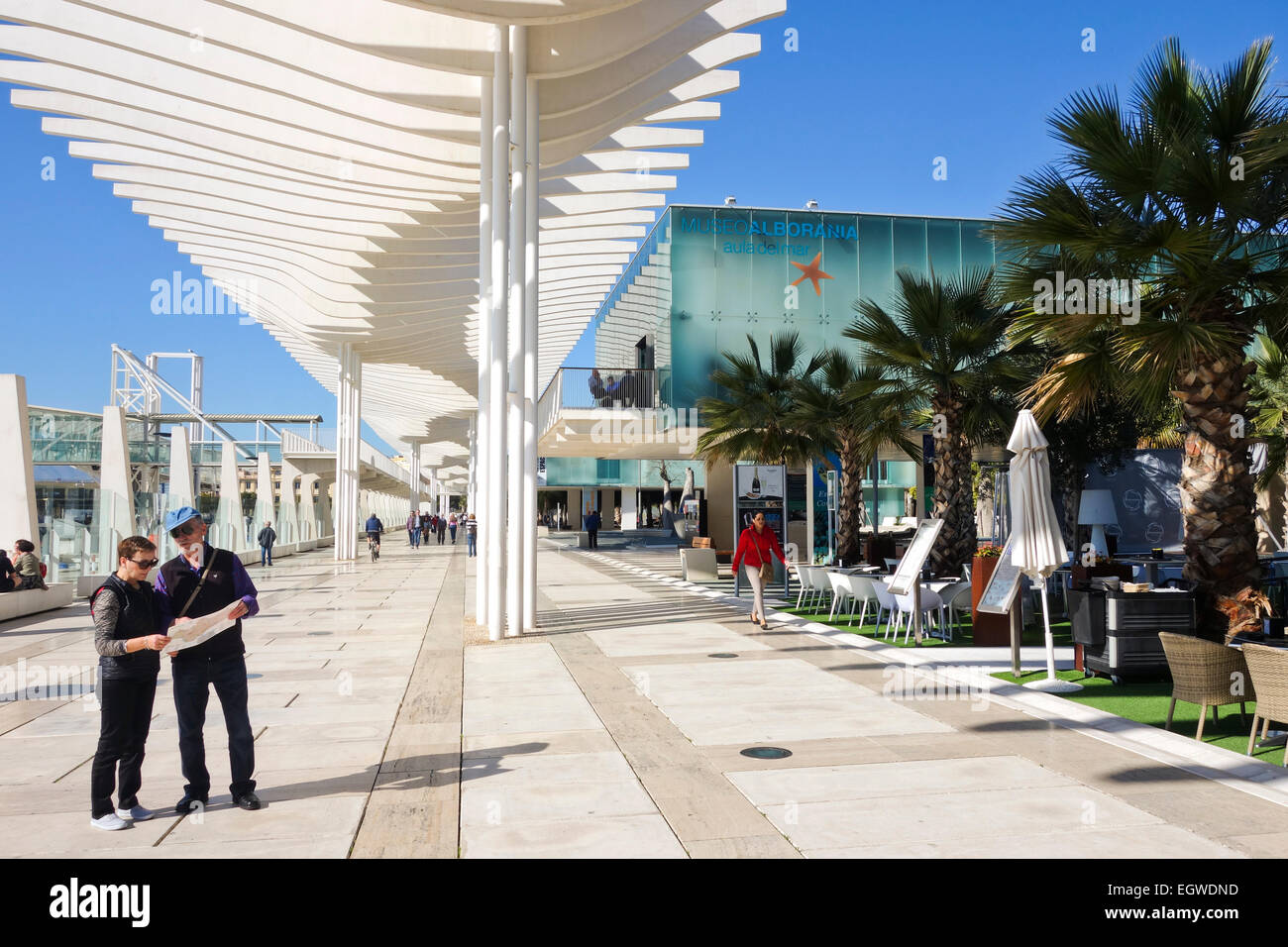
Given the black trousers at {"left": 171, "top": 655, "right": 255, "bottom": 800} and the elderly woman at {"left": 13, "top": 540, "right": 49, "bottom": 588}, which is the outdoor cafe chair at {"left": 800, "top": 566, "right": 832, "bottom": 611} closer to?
the black trousers at {"left": 171, "top": 655, "right": 255, "bottom": 800}

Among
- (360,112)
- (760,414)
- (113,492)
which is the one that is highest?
(360,112)

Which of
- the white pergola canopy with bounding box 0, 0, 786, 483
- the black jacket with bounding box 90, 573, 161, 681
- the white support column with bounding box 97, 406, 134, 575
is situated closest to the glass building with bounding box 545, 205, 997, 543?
the white pergola canopy with bounding box 0, 0, 786, 483

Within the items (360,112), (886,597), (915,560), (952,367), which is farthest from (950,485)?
(360,112)

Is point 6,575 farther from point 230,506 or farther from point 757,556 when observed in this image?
point 230,506

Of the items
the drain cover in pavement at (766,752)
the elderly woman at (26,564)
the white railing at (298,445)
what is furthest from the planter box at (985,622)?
the white railing at (298,445)

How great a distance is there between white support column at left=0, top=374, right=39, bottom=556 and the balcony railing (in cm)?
1348

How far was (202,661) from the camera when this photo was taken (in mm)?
5254

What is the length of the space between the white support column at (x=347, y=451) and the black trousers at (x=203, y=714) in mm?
27053

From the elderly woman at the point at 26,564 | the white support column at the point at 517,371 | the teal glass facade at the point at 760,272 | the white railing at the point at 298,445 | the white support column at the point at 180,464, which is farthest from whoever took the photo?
the white railing at the point at 298,445

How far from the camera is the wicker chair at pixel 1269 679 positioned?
19.4ft

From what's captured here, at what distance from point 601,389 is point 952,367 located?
14.6 metres

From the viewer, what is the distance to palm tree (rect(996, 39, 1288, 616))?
8523 mm

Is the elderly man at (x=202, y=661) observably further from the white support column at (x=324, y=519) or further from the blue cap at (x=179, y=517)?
the white support column at (x=324, y=519)
